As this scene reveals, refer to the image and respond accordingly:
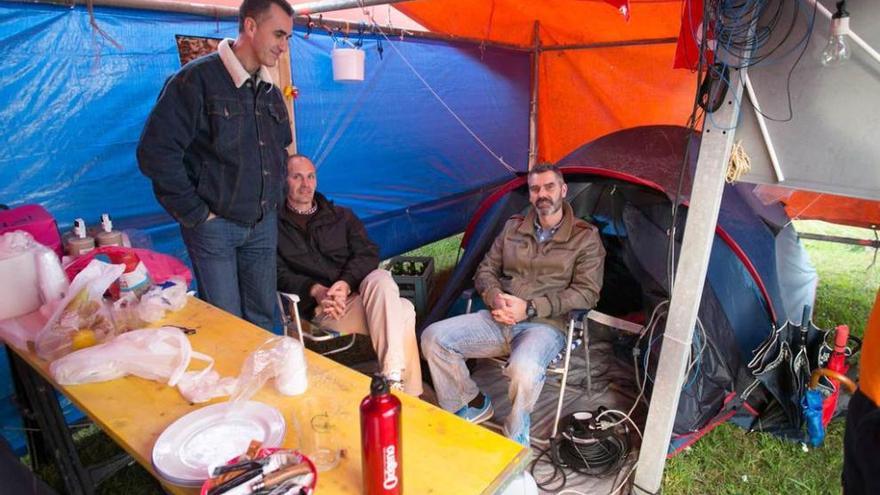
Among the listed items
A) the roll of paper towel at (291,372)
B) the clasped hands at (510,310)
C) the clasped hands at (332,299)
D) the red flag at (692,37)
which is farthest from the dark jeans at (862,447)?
the clasped hands at (332,299)

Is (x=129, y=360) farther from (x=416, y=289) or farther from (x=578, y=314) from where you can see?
(x=416, y=289)

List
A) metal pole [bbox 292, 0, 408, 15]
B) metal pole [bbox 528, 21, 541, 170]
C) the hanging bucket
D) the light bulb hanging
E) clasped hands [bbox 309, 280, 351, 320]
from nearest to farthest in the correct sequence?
the light bulb hanging < clasped hands [bbox 309, 280, 351, 320] < metal pole [bbox 292, 0, 408, 15] < the hanging bucket < metal pole [bbox 528, 21, 541, 170]

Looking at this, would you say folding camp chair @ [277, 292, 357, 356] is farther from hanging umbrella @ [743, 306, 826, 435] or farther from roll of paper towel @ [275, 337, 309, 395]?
hanging umbrella @ [743, 306, 826, 435]

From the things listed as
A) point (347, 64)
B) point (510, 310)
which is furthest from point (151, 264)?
point (347, 64)

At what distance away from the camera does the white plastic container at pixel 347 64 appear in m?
3.42

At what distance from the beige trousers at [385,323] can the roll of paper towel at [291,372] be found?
3.47ft

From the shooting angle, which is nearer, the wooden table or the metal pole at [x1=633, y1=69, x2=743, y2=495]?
the wooden table

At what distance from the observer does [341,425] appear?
1.18 m

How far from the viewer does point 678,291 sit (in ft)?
6.16

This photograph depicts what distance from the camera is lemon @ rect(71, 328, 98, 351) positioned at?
Answer: 1.51 m

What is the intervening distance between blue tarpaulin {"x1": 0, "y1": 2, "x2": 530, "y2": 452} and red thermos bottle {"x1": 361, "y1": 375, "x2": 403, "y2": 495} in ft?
7.72

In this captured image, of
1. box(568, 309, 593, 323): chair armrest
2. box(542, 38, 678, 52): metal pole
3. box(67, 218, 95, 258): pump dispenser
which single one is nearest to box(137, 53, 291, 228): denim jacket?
box(67, 218, 95, 258): pump dispenser

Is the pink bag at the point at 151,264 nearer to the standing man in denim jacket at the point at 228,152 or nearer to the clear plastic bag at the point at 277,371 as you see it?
the standing man in denim jacket at the point at 228,152

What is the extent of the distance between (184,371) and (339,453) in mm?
558
